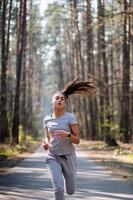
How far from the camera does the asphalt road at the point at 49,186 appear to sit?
38.7 feet

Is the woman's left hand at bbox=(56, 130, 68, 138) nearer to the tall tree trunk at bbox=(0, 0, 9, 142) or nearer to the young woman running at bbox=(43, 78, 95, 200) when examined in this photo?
the young woman running at bbox=(43, 78, 95, 200)

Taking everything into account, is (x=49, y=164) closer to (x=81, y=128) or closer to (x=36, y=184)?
(x=36, y=184)

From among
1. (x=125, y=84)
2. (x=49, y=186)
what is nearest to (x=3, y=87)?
(x=125, y=84)

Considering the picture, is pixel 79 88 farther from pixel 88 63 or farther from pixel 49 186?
pixel 88 63

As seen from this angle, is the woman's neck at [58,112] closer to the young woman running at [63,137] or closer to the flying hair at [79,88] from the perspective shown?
the young woman running at [63,137]

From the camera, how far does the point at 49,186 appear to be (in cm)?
1388

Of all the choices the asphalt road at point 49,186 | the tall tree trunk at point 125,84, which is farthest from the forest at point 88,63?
the asphalt road at point 49,186

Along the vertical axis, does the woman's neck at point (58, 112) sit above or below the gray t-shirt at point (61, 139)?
above

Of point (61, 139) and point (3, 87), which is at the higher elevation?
point (3, 87)

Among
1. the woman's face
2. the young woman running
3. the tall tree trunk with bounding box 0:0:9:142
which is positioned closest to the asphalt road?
the young woman running

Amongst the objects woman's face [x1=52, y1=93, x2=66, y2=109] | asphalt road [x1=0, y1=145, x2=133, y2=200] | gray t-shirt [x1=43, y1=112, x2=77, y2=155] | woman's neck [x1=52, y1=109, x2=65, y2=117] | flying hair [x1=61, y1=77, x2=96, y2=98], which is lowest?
asphalt road [x1=0, y1=145, x2=133, y2=200]

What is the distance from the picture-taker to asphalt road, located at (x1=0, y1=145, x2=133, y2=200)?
1180 cm

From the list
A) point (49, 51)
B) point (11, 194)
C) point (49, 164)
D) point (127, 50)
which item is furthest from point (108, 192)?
point (49, 51)

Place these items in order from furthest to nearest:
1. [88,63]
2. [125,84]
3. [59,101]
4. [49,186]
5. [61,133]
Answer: [88,63] < [125,84] < [49,186] < [59,101] < [61,133]
